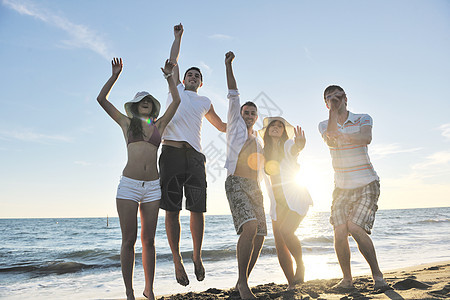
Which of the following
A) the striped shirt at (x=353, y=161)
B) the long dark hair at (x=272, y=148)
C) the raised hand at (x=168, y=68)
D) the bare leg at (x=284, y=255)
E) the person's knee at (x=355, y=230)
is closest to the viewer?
the person's knee at (x=355, y=230)

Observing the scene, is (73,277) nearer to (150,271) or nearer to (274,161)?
(150,271)

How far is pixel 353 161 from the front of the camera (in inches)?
157

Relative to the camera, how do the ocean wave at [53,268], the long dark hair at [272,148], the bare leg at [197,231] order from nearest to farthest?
1. the bare leg at [197,231]
2. the long dark hair at [272,148]
3. the ocean wave at [53,268]

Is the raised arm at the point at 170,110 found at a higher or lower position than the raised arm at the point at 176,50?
lower

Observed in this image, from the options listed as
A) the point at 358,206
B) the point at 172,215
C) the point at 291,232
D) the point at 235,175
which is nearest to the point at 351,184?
the point at 358,206

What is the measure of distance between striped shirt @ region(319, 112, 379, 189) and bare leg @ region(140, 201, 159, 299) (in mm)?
2265

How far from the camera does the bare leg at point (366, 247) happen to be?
12.3 ft

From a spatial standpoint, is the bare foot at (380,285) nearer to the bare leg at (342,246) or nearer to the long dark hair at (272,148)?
the bare leg at (342,246)

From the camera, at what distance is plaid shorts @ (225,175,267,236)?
13.0 ft

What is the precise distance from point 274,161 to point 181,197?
1.38 m

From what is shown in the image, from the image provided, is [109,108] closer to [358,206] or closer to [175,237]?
[175,237]

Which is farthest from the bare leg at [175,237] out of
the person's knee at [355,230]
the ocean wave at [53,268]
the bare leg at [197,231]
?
the ocean wave at [53,268]

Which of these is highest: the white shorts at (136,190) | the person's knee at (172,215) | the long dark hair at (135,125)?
the long dark hair at (135,125)

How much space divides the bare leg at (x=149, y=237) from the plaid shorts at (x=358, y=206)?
86.2 inches
